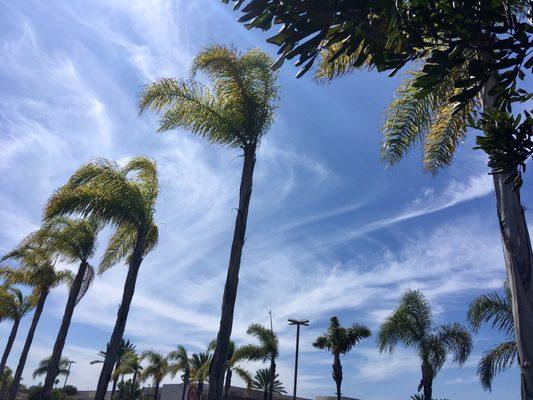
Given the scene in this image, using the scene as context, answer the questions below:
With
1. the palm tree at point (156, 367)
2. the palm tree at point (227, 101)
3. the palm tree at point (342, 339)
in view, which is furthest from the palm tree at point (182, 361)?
the palm tree at point (227, 101)

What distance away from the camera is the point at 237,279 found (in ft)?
31.5

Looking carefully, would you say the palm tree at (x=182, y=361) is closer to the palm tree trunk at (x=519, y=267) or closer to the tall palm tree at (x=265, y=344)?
the tall palm tree at (x=265, y=344)

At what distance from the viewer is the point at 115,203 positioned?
43.9 feet

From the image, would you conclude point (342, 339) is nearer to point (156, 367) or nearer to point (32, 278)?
point (32, 278)

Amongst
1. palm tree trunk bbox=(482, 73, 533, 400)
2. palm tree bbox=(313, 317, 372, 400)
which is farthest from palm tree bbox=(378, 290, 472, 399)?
palm tree trunk bbox=(482, 73, 533, 400)

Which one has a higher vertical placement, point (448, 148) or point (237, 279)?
point (448, 148)

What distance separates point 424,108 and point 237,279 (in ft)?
17.4

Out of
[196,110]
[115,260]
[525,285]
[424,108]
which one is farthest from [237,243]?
[115,260]

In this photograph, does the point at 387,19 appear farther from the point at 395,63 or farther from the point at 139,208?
the point at 139,208

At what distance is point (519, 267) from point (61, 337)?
17.0 metres

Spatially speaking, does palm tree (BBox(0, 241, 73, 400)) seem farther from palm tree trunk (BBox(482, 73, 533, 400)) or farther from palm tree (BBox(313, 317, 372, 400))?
palm tree trunk (BBox(482, 73, 533, 400))

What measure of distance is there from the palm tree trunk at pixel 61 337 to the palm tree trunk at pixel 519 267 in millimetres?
16034

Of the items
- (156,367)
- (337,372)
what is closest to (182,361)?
(156,367)

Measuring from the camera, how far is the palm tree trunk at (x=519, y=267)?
562 cm
